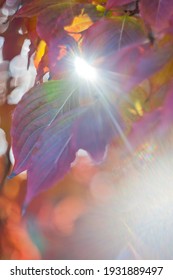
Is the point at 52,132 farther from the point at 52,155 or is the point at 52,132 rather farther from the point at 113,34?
the point at 113,34

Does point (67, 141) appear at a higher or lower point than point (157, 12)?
lower

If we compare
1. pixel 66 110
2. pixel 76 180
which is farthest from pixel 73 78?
pixel 76 180

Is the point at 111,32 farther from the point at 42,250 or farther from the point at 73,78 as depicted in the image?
the point at 42,250

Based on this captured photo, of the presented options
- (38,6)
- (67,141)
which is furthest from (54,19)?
(67,141)

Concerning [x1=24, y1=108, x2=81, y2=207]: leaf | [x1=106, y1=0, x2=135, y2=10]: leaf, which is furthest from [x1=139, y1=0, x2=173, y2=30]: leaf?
[x1=24, y1=108, x2=81, y2=207]: leaf

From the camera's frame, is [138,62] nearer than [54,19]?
Yes

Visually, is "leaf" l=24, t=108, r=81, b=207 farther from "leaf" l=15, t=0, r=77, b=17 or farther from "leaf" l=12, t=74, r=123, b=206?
"leaf" l=15, t=0, r=77, b=17
